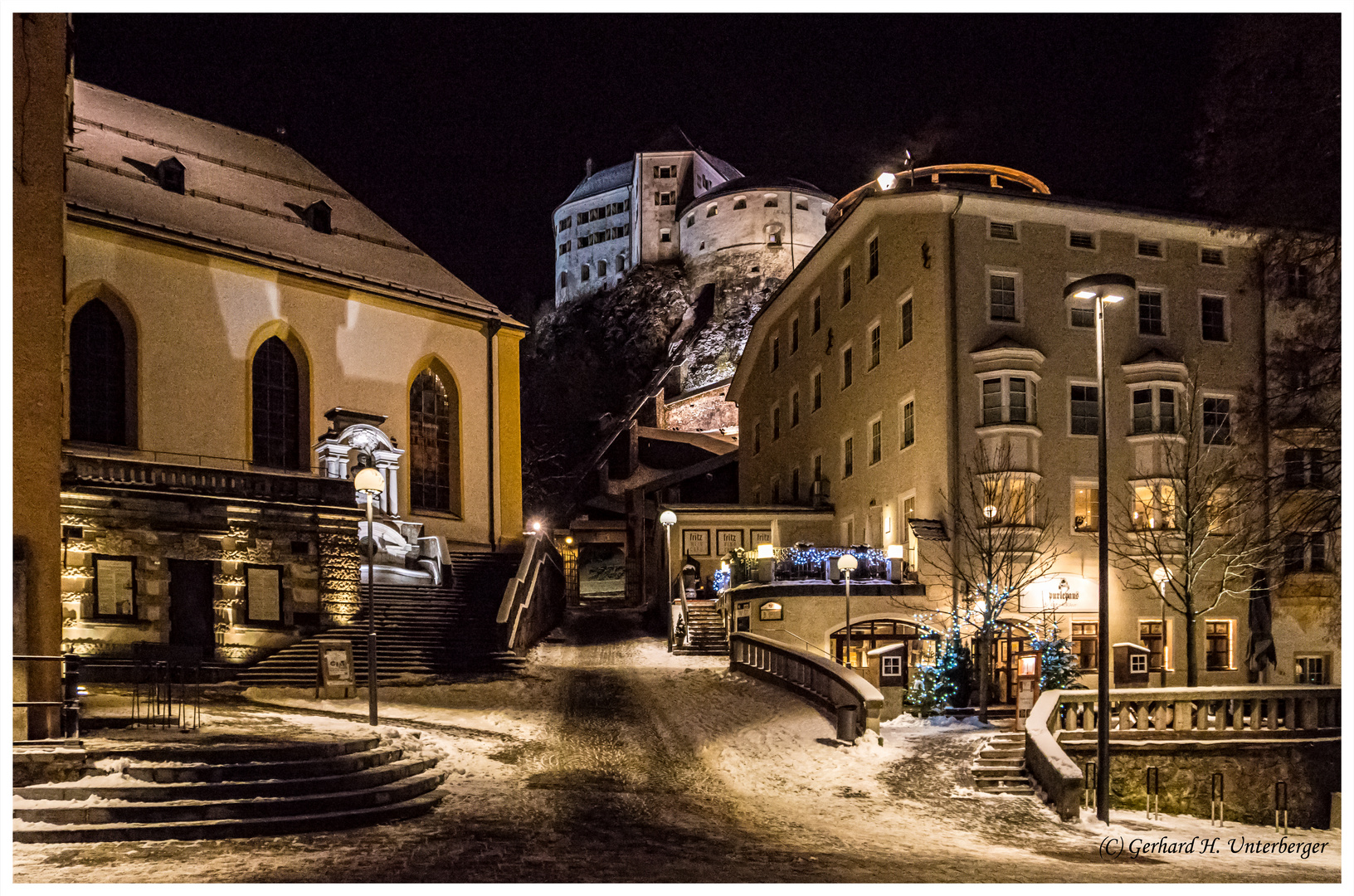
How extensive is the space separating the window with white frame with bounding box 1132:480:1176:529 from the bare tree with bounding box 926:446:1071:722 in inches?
99.5

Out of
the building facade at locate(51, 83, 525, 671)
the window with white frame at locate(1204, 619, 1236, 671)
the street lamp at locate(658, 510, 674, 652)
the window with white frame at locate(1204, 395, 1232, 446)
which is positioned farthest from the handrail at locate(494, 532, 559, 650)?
the window with white frame at locate(1204, 395, 1232, 446)

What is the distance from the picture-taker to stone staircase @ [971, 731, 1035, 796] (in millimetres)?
17281

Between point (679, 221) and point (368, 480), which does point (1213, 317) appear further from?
point (679, 221)

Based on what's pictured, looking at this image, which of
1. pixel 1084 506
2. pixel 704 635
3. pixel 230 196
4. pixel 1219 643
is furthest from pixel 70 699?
pixel 230 196

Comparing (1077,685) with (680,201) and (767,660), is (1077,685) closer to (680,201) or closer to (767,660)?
(767,660)

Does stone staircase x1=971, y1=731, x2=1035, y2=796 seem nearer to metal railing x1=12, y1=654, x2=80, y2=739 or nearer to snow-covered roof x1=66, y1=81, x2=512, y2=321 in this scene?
metal railing x1=12, y1=654, x2=80, y2=739

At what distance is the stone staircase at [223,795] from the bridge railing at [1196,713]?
9.70 meters

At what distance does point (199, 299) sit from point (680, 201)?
299ft

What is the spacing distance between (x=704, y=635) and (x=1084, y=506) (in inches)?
442

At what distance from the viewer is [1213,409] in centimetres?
3534

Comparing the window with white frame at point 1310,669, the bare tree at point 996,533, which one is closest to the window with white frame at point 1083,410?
the bare tree at point 996,533

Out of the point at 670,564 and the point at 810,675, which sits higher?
the point at 670,564

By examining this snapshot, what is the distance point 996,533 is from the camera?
3189cm

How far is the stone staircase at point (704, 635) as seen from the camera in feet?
115
